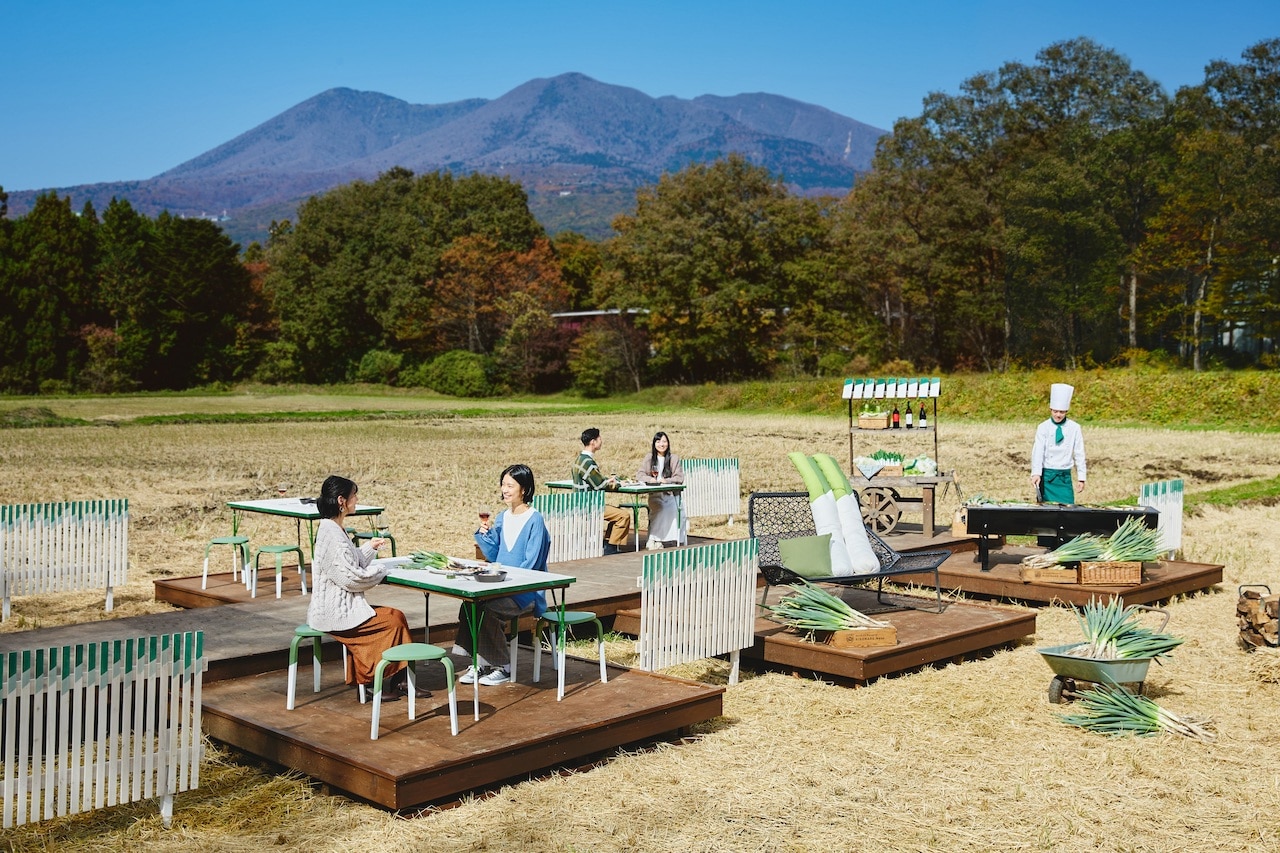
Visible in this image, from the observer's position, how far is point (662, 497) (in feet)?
43.4

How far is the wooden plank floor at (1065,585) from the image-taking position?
36.7ft

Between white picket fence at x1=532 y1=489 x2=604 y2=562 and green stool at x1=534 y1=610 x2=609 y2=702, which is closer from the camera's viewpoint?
green stool at x1=534 y1=610 x2=609 y2=702

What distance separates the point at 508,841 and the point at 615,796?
800 mm

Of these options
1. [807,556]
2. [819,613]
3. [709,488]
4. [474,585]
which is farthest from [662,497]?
[474,585]

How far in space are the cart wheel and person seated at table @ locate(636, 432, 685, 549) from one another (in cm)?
274

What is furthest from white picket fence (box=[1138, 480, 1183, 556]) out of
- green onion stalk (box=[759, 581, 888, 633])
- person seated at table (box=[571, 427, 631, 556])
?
person seated at table (box=[571, 427, 631, 556])

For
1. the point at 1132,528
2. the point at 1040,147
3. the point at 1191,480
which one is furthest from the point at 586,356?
the point at 1132,528

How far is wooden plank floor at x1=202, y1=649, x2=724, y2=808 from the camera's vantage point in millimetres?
6055

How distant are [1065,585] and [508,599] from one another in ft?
20.2

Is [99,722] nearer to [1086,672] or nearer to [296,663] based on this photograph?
[296,663]

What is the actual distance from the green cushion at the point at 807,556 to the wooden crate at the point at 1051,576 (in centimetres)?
281

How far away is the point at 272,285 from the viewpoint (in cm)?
7806

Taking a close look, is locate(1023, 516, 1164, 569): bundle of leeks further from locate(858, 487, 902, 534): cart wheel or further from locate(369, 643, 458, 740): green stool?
locate(369, 643, 458, 740): green stool

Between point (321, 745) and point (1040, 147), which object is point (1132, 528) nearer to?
point (321, 745)
